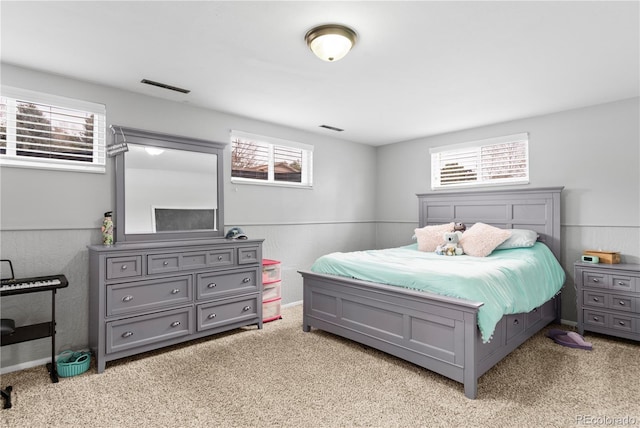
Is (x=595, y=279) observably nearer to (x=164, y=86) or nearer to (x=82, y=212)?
(x=164, y=86)

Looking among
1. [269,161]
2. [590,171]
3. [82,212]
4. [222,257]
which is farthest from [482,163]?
[82,212]

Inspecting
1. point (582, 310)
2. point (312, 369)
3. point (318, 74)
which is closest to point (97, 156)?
point (318, 74)

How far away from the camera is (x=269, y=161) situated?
455 centimetres

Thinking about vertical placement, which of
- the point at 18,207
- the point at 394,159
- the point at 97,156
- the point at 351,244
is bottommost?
the point at 351,244

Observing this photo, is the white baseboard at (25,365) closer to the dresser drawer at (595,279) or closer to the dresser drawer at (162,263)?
the dresser drawer at (162,263)

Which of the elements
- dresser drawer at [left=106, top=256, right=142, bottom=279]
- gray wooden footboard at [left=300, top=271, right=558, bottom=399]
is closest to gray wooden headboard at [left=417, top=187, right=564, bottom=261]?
gray wooden footboard at [left=300, top=271, right=558, bottom=399]

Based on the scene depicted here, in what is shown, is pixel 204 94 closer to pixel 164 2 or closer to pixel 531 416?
pixel 164 2

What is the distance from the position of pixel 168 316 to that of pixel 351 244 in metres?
3.09

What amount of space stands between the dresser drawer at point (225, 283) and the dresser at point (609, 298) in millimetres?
3294

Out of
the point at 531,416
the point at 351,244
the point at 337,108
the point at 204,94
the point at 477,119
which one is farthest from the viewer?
the point at 351,244

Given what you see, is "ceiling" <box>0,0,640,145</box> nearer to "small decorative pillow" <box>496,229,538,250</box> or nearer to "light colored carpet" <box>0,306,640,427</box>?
"small decorative pillow" <box>496,229,538,250</box>

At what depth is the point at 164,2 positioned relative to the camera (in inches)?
77.7

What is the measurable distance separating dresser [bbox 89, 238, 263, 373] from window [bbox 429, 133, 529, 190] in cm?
296

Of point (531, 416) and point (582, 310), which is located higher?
point (582, 310)
